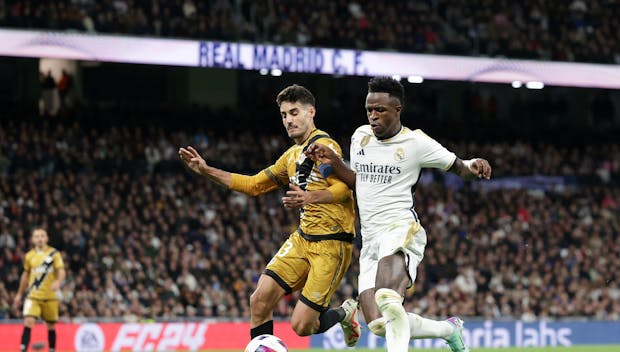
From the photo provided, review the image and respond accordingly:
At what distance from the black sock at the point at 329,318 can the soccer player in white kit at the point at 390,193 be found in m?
0.70

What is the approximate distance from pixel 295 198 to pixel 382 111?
93 centimetres

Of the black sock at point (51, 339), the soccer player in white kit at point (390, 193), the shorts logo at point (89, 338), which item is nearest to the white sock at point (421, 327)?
the soccer player in white kit at point (390, 193)

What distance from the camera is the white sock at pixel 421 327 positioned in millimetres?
8187

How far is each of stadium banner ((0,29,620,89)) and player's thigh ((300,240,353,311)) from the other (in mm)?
13804

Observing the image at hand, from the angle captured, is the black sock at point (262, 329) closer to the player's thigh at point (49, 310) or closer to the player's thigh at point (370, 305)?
the player's thigh at point (370, 305)

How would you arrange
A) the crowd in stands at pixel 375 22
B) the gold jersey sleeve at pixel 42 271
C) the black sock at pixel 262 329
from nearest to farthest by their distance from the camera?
the black sock at pixel 262 329 < the gold jersey sleeve at pixel 42 271 < the crowd in stands at pixel 375 22

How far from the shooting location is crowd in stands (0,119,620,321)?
20844 millimetres

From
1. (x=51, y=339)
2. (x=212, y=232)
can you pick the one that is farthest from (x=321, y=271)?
(x=212, y=232)

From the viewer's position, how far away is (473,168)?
8.01 m

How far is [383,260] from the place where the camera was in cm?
815

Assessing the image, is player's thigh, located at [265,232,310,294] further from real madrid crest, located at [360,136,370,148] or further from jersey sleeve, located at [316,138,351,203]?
real madrid crest, located at [360,136,370,148]

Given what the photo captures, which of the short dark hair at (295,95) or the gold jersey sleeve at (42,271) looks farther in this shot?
the gold jersey sleeve at (42,271)

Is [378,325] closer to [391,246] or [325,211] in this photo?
[391,246]

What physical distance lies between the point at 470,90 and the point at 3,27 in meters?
13.7
